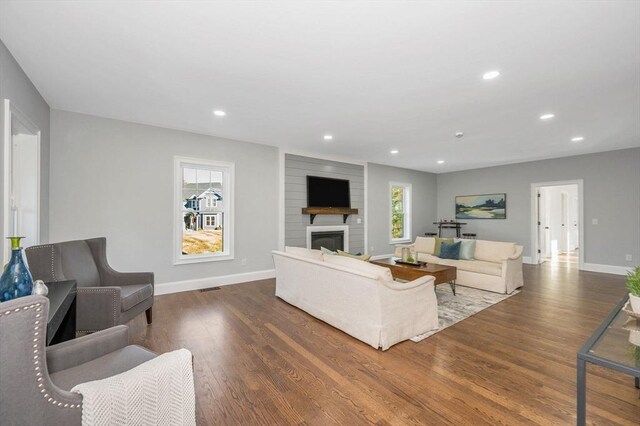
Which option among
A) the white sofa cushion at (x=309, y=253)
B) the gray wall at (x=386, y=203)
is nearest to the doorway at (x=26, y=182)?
the white sofa cushion at (x=309, y=253)

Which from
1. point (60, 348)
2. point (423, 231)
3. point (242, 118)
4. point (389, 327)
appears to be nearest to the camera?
point (60, 348)

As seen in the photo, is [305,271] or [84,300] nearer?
[84,300]

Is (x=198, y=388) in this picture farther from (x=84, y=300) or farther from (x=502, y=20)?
(x=502, y=20)

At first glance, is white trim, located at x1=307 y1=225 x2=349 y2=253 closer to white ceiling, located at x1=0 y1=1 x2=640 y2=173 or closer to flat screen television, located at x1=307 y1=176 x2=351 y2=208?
flat screen television, located at x1=307 y1=176 x2=351 y2=208

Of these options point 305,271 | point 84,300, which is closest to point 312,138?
point 305,271

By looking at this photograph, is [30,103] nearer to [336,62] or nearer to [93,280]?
[93,280]

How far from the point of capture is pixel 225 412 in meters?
1.78

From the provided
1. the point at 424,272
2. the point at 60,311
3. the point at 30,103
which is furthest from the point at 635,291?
the point at 30,103

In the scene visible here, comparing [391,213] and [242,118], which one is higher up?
[242,118]

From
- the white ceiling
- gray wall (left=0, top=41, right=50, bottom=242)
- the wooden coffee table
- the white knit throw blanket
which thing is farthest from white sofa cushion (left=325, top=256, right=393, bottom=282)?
gray wall (left=0, top=41, right=50, bottom=242)

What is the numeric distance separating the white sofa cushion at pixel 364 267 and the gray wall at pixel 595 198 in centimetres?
644

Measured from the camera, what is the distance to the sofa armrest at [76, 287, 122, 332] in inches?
96.1

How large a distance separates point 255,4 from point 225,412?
2.70 m

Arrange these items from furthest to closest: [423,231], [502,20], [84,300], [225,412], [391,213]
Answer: [423,231] → [391,213] → [84,300] → [502,20] → [225,412]
